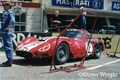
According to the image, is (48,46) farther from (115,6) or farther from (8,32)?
(115,6)

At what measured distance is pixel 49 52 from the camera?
11891 mm

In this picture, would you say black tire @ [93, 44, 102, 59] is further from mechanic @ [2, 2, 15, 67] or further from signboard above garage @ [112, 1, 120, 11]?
signboard above garage @ [112, 1, 120, 11]

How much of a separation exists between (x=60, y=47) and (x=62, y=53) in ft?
0.79

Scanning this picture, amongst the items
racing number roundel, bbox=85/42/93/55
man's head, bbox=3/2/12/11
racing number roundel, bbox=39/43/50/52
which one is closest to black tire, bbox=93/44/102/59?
racing number roundel, bbox=85/42/93/55

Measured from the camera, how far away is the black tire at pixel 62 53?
39.6ft

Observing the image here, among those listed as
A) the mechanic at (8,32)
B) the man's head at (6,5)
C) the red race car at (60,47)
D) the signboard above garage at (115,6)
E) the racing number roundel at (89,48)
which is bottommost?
the signboard above garage at (115,6)

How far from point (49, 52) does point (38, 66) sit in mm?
569

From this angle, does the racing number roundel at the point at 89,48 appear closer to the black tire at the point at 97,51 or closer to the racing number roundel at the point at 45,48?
the black tire at the point at 97,51

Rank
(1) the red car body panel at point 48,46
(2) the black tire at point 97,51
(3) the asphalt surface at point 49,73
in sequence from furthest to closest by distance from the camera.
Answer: (2) the black tire at point 97,51 < (1) the red car body panel at point 48,46 < (3) the asphalt surface at point 49,73

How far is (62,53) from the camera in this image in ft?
40.3

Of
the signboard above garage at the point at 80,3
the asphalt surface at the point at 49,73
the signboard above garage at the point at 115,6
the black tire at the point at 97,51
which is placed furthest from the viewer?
the signboard above garage at the point at 115,6

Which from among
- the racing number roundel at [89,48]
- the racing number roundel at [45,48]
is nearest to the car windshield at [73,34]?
the racing number roundel at [89,48]

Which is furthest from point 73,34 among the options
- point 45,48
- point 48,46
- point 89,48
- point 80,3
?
point 80,3

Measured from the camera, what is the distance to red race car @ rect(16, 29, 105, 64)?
466 inches
